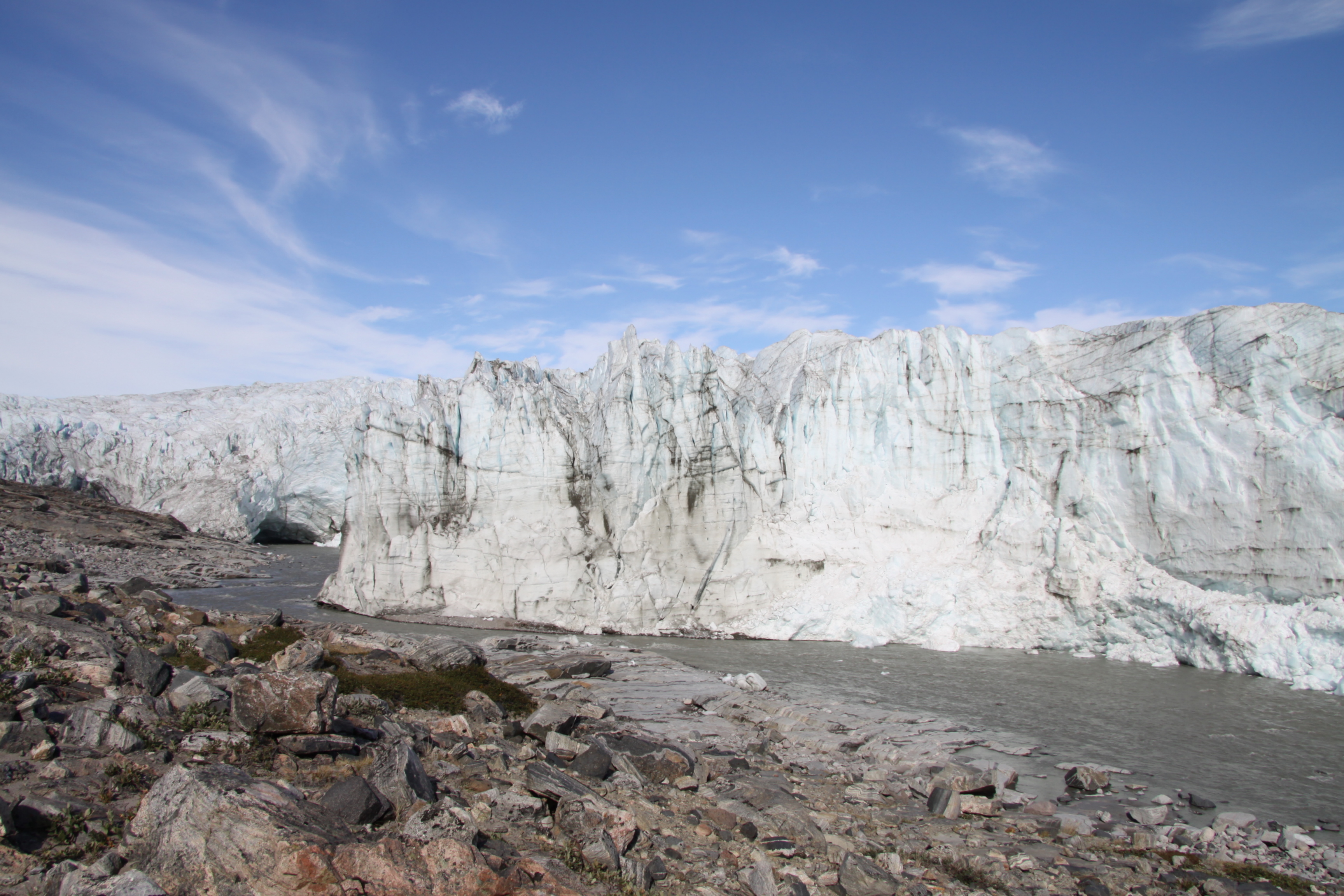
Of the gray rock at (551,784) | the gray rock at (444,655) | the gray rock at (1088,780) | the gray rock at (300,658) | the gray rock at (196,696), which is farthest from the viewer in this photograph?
the gray rock at (444,655)

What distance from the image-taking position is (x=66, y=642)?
9.35 m

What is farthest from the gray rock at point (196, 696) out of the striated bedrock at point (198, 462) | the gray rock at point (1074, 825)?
the striated bedrock at point (198, 462)

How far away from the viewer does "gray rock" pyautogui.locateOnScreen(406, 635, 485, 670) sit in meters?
13.9

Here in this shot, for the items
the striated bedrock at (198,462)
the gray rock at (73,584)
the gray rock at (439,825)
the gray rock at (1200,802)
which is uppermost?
the striated bedrock at (198,462)

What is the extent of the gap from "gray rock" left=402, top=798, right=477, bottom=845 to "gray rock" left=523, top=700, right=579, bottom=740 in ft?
11.5

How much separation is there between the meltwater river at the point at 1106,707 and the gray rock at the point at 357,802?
8.09 m

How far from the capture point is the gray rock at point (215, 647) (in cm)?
1167

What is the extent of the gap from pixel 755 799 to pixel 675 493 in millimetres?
13954

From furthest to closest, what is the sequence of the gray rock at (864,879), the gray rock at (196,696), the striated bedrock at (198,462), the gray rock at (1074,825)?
1. the striated bedrock at (198,462)
2. the gray rock at (1074,825)
3. the gray rock at (196,696)
4. the gray rock at (864,879)

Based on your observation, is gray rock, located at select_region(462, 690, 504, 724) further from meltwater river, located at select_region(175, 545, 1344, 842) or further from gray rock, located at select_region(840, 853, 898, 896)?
meltwater river, located at select_region(175, 545, 1344, 842)

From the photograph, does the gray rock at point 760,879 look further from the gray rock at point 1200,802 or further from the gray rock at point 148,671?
the gray rock at point 148,671

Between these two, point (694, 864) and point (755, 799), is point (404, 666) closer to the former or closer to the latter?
point (755, 799)

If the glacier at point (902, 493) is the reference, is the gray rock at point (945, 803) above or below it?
below

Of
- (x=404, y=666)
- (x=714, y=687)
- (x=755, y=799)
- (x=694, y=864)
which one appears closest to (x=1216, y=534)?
(x=714, y=687)
